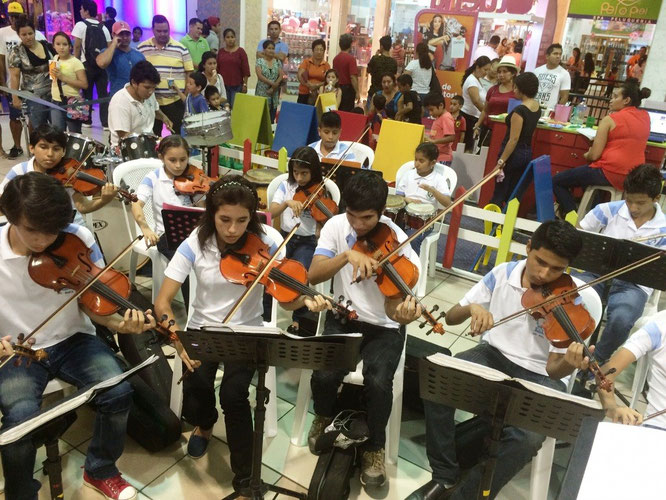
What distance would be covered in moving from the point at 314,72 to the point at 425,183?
4131mm

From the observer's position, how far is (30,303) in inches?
79.0

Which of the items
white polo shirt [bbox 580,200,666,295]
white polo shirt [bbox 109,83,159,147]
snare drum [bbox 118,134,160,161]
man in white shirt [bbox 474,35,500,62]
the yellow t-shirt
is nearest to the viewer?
white polo shirt [bbox 580,200,666,295]

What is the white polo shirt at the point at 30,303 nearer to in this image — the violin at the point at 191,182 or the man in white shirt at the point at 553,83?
the violin at the point at 191,182

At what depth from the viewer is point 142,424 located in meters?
2.36

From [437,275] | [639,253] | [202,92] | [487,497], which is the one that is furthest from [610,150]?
[202,92]

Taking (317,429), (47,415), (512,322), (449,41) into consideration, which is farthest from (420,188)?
(449,41)

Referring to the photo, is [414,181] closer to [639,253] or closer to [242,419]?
[639,253]

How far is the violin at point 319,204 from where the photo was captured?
10.8 feet

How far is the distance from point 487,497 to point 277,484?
883 millimetres

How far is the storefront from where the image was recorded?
24.1 ft

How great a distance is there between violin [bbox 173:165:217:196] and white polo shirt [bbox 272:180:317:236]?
455mm

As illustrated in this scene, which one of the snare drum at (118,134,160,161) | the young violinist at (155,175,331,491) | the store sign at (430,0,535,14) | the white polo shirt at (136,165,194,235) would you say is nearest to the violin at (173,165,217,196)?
the white polo shirt at (136,165,194,235)

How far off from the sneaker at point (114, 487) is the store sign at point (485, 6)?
336 inches

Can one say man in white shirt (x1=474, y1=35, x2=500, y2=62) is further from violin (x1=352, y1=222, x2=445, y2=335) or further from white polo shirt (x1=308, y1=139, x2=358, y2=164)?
violin (x1=352, y1=222, x2=445, y2=335)
